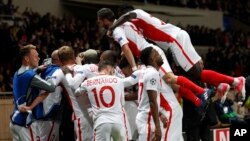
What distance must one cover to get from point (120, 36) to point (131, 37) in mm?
286

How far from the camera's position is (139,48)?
9594 mm

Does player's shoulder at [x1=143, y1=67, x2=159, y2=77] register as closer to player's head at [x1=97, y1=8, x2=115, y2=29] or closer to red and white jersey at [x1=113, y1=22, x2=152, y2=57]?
red and white jersey at [x1=113, y1=22, x2=152, y2=57]

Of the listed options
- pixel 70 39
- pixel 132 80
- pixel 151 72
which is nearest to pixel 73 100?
pixel 132 80

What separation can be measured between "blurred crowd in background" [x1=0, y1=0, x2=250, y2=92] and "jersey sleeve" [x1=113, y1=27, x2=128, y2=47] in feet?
16.8

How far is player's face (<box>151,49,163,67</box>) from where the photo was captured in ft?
27.0

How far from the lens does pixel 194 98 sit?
8695mm

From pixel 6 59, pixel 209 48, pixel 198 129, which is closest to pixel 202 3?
pixel 209 48

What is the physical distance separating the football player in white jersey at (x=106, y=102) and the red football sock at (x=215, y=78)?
4.34 ft

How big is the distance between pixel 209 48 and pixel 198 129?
14.4 metres

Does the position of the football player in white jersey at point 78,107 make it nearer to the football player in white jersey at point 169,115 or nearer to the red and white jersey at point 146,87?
the red and white jersey at point 146,87

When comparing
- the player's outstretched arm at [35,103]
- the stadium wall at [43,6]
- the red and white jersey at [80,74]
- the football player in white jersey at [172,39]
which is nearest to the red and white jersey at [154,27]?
the football player in white jersey at [172,39]

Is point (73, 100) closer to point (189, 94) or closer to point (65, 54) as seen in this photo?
point (65, 54)

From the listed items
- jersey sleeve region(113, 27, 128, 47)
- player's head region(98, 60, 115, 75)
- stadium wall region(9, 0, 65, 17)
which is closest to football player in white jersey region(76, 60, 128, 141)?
player's head region(98, 60, 115, 75)

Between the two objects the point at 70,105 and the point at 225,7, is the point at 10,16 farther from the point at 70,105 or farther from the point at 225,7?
the point at 225,7
